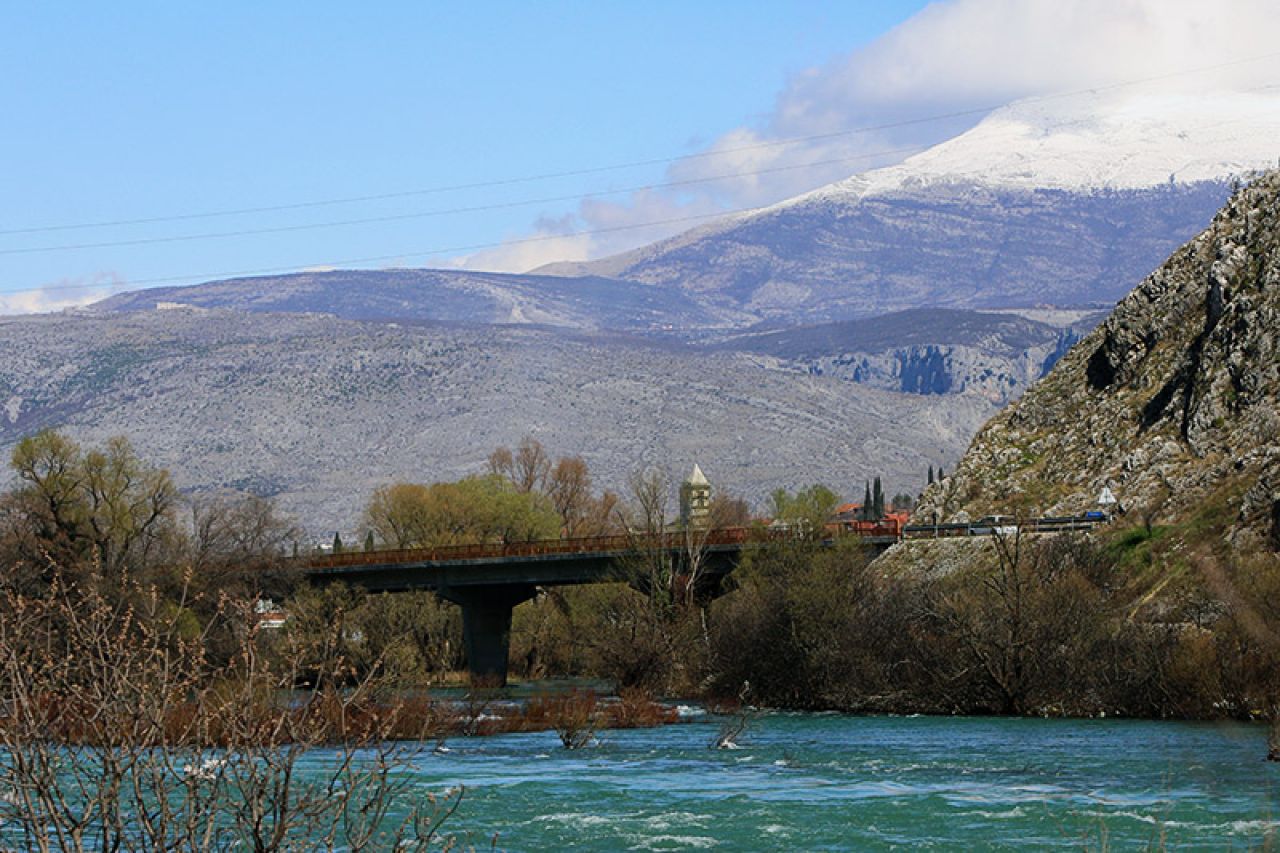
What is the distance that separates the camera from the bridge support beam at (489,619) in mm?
112938

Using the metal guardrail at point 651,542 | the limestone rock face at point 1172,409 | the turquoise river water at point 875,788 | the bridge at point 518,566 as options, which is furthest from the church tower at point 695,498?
the turquoise river water at point 875,788

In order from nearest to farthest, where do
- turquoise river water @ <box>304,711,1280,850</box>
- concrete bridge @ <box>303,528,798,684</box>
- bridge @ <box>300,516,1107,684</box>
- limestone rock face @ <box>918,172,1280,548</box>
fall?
turquoise river water @ <box>304,711,1280,850</box> → limestone rock face @ <box>918,172,1280,548</box> → bridge @ <box>300,516,1107,684</box> → concrete bridge @ <box>303,528,798,684</box>

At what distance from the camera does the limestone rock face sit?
286ft

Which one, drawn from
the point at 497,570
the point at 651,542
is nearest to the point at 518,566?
the point at 497,570

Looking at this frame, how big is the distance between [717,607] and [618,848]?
175 feet

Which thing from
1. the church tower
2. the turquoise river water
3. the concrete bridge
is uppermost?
the church tower

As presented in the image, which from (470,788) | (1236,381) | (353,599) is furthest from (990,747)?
(353,599)

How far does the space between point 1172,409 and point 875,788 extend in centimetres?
5524

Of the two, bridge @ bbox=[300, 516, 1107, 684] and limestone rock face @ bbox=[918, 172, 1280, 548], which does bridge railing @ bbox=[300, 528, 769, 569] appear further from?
limestone rock face @ bbox=[918, 172, 1280, 548]

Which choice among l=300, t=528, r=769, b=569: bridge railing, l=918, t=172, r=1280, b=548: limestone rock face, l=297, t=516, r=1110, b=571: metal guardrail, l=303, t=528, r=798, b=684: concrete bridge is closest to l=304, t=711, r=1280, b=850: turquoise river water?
l=297, t=516, r=1110, b=571: metal guardrail

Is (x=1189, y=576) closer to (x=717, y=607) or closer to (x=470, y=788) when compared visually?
(x=717, y=607)

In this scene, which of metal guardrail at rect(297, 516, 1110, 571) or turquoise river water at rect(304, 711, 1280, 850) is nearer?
turquoise river water at rect(304, 711, 1280, 850)

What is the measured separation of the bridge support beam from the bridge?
6 cm

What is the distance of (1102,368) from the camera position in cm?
10731
